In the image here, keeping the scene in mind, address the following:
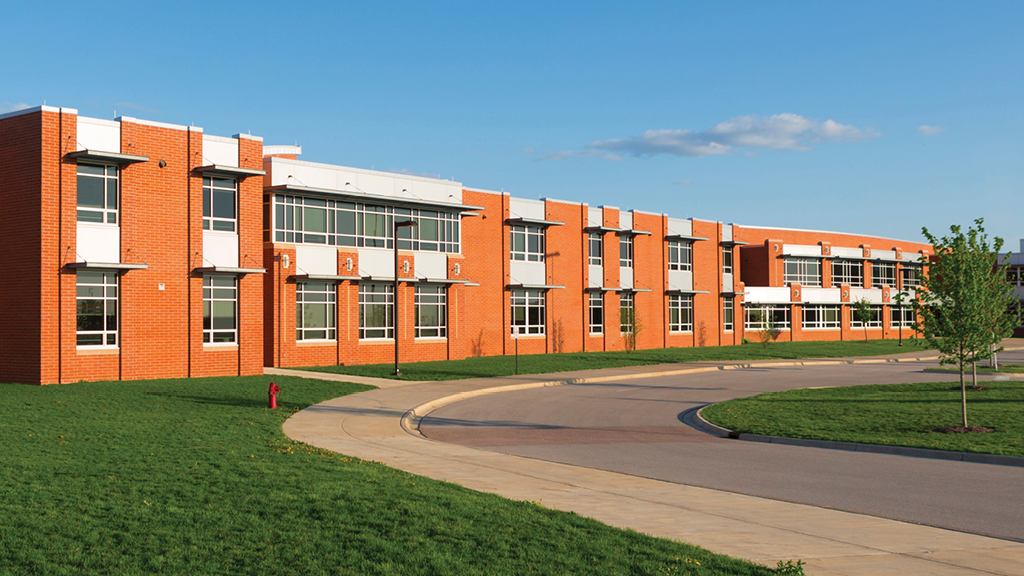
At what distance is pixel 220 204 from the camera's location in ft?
103

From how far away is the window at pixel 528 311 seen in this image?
49.2 meters

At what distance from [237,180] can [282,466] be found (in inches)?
871

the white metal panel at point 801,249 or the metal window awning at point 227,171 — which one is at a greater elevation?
the white metal panel at point 801,249

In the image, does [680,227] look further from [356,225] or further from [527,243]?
[356,225]

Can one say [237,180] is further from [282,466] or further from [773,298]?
[773,298]

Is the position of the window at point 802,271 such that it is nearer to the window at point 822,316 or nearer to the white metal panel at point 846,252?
the white metal panel at point 846,252

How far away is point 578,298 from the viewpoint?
173ft

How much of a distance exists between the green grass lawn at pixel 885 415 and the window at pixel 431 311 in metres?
19.1

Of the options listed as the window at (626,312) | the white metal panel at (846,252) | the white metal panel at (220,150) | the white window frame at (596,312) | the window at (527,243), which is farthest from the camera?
the white metal panel at (846,252)

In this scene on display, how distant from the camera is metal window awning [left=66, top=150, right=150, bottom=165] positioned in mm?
27062

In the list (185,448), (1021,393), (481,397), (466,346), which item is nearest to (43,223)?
(481,397)

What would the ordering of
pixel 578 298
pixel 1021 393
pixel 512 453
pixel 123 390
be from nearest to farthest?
pixel 512 453, pixel 123 390, pixel 1021 393, pixel 578 298

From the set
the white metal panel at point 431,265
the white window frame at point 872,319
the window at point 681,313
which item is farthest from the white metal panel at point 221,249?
the white window frame at point 872,319

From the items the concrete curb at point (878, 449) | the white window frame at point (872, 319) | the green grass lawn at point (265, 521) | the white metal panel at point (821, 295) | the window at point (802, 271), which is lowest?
the concrete curb at point (878, 449)
